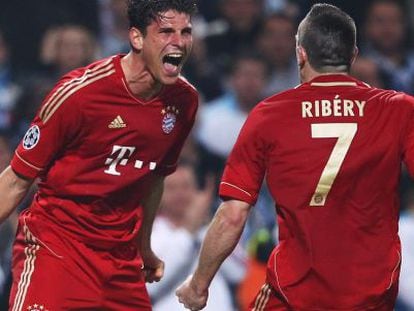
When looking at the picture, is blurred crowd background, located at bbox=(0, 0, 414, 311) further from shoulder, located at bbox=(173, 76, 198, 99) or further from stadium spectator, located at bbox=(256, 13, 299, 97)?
shoulder, located at bbox=(173, 76, 198, 99)

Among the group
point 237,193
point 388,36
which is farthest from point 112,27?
point 237,193

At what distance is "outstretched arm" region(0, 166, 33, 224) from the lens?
6.13 m

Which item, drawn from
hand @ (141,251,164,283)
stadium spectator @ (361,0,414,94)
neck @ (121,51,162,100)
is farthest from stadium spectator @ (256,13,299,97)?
neck @ (121,51,162,100)

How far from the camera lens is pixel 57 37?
1077 cm

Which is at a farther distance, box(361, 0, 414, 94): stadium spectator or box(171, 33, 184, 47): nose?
box(361, 0, 414, 94): stadium spectator

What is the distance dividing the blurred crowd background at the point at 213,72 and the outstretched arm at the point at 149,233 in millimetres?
2027

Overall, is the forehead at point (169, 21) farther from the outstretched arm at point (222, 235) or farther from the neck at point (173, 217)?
the neck at point (173, 217)

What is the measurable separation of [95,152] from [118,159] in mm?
122

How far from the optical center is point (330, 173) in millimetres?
5871

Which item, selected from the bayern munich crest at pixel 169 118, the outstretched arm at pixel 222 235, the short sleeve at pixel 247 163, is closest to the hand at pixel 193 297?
the outstretched arm at pixel 222 235

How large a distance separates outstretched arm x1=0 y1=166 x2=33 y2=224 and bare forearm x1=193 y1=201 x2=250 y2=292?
0.87 metres

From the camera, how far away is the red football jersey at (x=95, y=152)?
611cm

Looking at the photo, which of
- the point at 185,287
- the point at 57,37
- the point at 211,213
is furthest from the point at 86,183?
the point at 57,37

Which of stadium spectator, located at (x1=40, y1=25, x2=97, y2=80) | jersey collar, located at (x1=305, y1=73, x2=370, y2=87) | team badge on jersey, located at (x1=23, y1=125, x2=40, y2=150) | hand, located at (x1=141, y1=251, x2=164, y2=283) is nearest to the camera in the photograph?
jersey collar, located at (x1=305, y1=73, x2=370, y2=87)
